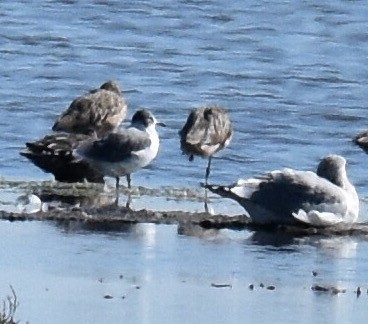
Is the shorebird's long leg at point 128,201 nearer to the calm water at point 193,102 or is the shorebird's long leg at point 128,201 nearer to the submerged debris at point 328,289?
the calm water at point 193,102

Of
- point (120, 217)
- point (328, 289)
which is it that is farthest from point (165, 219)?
point (328, 289)

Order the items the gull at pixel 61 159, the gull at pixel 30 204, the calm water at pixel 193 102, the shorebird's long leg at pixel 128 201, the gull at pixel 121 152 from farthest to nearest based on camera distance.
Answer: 1. the gull at pixel 61 159
2. the gull at pixel 121 152
3. the shorebird's long leg at pixel 128 201
4. the gull at pixel 30 204
5. the calm water at pixel 193 102

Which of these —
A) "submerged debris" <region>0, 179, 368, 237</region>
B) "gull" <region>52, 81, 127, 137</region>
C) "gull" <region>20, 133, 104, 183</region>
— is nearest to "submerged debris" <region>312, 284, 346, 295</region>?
"submerged debris" <region>0, 179, 368, 237</region>

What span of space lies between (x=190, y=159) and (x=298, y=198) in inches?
161

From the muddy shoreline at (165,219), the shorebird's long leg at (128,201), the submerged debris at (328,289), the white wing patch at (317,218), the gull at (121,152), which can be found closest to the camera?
the submerged debris at (328,289)

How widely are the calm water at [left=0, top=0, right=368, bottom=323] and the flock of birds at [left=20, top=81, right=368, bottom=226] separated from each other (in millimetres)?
413

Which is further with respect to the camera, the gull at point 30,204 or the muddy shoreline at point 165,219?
the gull at point 30,204

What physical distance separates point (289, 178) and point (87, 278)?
9.63 feet

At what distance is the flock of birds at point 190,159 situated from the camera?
14109 mm

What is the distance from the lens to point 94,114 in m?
19.6

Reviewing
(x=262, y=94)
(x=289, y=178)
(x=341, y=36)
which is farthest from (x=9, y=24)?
(x=289, y=178)

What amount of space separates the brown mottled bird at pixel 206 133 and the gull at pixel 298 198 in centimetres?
300

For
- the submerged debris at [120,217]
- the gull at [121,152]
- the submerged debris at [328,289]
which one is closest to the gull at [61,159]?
the gull at [121,152]

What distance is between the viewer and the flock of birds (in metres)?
14.1
